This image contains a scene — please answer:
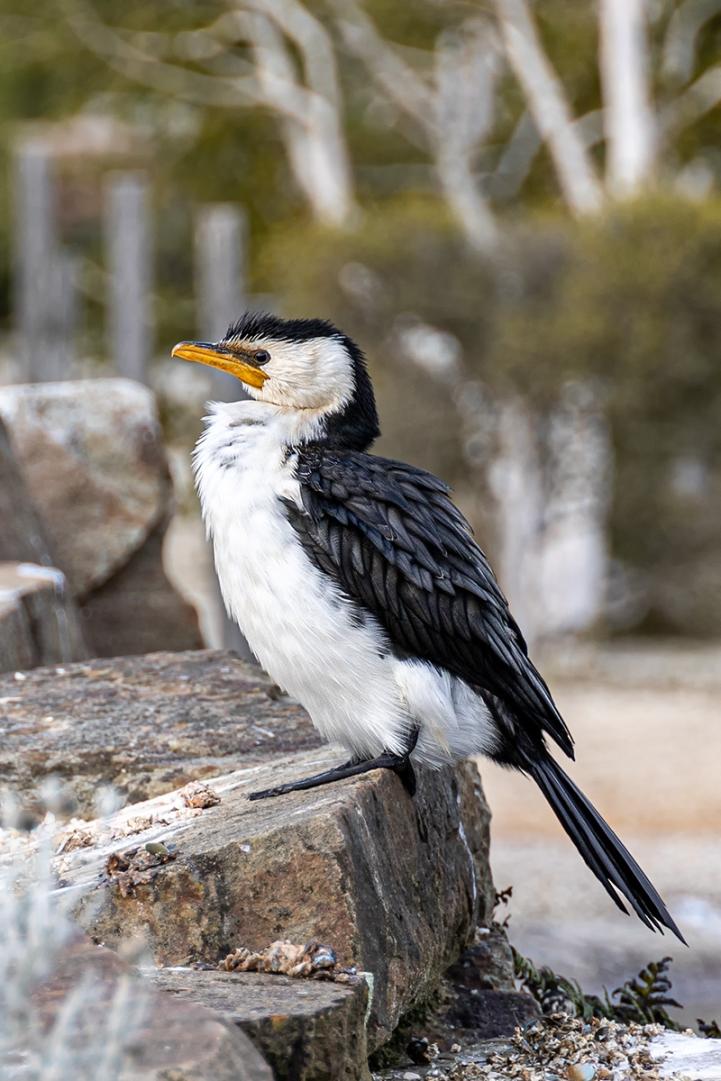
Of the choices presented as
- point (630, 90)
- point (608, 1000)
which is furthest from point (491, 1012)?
point (630, 90)

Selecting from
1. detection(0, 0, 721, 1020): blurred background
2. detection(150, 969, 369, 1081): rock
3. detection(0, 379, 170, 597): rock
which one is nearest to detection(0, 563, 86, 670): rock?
detection(0, 0, 721, 1020): blurred background

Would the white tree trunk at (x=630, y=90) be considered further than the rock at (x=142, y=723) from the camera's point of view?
Yes

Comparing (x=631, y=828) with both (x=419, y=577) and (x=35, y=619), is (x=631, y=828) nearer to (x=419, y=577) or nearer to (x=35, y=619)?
(x=35, y=619)

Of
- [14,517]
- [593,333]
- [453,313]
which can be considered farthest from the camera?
[453,313]

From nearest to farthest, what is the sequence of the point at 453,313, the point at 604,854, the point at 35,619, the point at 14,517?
the point at 604,854
the point at 35,619
the point at 14,517
the point at 453,313

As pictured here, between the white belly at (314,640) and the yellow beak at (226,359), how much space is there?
292mm

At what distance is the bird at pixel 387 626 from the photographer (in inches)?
148

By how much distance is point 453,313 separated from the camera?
47.1 feet

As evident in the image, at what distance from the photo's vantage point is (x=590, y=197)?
17422mm

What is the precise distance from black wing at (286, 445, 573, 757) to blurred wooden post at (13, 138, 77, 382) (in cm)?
935

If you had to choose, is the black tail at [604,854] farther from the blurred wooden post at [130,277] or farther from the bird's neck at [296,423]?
the blurred wooden post at [130,277]

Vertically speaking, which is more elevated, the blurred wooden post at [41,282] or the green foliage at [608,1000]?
the blurred wooden post at [41,282]

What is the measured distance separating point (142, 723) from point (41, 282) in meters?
9.38

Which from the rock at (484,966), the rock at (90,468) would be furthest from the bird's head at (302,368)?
the rock at (90,468)
